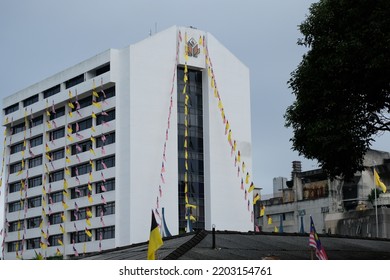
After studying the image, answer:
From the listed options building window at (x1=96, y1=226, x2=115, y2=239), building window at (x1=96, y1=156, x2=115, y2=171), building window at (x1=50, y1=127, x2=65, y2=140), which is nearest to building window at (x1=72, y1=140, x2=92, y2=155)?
building window at (x1=96, y1=156, x2=115, y2=171)

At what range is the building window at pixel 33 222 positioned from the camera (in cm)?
7638

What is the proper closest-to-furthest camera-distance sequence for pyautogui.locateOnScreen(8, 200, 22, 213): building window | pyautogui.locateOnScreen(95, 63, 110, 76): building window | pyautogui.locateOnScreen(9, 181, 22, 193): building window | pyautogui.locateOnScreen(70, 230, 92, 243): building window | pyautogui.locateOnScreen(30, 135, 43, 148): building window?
1. pyautogui.locateOnScreen(70, 230, 92, 243): building window
2. pyautogui.locateOnScreen(95, 63, 110, 76): building window
3. pyautogui.locateOnScreen(30, 135, 43, 148): building window
4. pyautogui.locateOnScreen(8, 200, 22, 213): building window
5. pyautogui.locateOnScreen(9, 181, 22, 193): building window

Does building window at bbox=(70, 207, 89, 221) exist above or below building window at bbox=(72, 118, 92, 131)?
below

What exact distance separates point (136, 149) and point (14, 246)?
23.1 metres

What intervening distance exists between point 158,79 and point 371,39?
4795 centimetres

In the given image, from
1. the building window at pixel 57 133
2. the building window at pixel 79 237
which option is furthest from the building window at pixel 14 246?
the building window at pixel 57 133

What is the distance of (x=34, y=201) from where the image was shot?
7788 centimetres

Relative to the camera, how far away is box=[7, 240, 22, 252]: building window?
78500 mm

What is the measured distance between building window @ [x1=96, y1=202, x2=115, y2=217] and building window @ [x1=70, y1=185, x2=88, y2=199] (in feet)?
8.81

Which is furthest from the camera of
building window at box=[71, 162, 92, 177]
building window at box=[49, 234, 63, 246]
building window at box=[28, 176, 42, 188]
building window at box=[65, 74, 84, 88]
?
building window at box=[28, 176, 42, 188]

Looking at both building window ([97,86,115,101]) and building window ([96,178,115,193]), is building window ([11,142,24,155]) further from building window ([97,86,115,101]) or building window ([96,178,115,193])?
building window ([96,178,115,193])

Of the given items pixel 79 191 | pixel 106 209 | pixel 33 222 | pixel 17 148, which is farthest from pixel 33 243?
pixel 106 209

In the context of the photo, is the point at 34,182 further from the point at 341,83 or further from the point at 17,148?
the point at 341,83

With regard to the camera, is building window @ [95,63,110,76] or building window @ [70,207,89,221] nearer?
building window @ [70,207,89,221]
